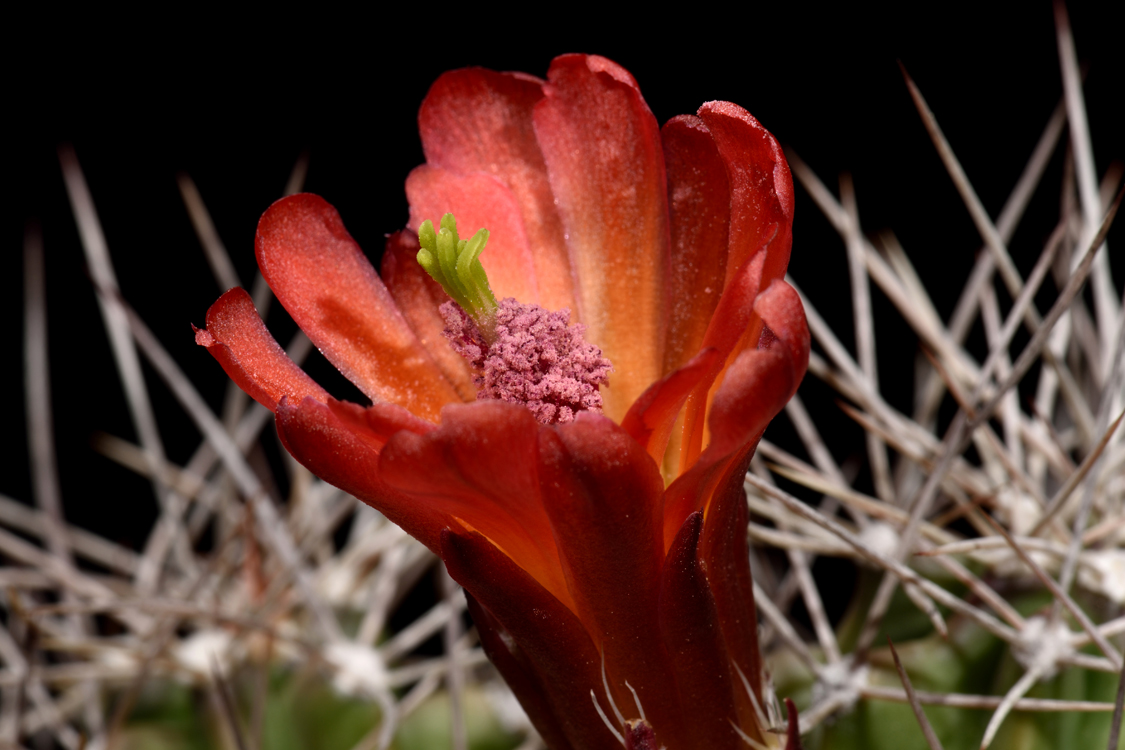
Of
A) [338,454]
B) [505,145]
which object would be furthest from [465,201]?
[338,454]

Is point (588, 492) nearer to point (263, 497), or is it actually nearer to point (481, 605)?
point (481, 605)

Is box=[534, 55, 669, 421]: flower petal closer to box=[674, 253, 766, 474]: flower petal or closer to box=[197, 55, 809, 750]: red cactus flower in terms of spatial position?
box=[197, 55, 809, 750]: red cactus flower

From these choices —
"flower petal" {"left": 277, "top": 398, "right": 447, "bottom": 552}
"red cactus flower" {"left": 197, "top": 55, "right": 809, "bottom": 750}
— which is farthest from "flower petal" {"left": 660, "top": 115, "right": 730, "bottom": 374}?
"flower petal" {"left": 277, "top": 398, "right": 447, "bottom": 552}

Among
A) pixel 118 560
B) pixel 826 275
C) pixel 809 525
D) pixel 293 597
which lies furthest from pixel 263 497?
pixel 826 275

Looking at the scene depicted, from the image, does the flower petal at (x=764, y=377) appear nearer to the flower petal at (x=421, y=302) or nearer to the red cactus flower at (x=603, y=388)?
the red cactus flower at (x=603, y=388)

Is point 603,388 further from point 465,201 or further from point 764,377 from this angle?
point 764,377

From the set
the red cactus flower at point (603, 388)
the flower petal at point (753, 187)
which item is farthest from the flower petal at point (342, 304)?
the flower petal at point (753, 187)
